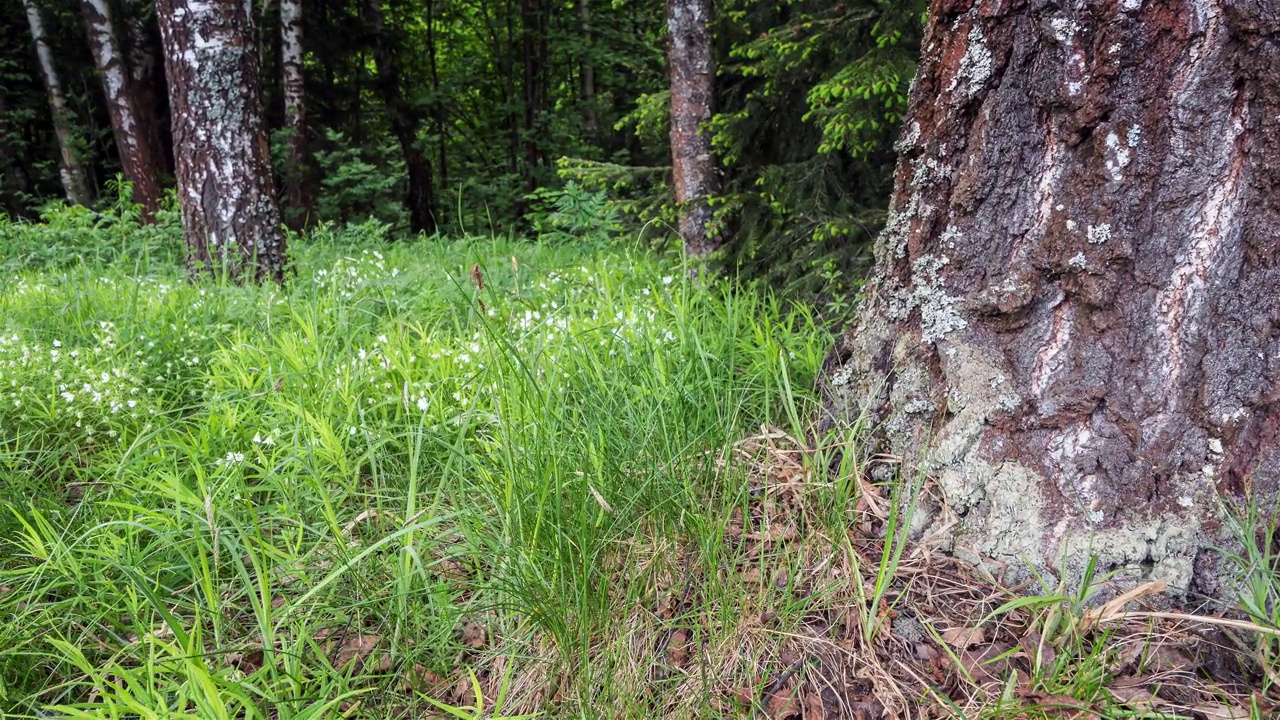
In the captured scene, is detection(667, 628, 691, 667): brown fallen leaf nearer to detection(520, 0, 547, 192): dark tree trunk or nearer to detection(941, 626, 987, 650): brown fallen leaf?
detection(941, 626, 987, 650): brown fallen leaf

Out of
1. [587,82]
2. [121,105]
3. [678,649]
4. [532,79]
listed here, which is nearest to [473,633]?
[678,649]

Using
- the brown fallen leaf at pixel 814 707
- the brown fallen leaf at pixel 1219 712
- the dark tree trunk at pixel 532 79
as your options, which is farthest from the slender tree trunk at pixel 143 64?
the brown fallen leaf at pixel 1219 712

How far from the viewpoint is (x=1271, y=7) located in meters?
1.40

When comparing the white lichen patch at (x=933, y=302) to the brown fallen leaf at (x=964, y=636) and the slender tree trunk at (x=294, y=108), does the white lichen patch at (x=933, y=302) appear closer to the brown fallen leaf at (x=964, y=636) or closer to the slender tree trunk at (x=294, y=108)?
the brown fallen leaf at (x=964, y=636)

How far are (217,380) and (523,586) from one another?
6.48 ft

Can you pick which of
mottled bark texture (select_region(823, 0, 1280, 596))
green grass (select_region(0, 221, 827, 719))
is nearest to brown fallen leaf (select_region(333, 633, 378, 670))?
green grass (select_region(0, 221, 827, 719))

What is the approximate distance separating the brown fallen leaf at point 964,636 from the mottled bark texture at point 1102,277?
218 mm

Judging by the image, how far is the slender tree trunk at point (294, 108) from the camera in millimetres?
9445

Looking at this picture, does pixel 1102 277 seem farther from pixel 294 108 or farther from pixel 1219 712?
pixel 294 108

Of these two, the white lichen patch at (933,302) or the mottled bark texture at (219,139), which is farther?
the mottled bark texture at (219,139)

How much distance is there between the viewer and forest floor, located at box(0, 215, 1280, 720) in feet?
4.92

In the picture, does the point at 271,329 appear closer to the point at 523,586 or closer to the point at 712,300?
the point at 712,300

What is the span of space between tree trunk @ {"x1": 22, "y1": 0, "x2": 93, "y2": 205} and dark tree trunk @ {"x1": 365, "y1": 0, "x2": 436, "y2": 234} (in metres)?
4.75

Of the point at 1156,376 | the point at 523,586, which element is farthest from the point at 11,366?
the point at 1156,376
